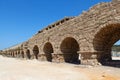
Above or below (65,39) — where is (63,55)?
below

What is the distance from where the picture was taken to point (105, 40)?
42.0 ft

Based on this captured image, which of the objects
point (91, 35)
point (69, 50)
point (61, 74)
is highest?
Result: point (91, 35)

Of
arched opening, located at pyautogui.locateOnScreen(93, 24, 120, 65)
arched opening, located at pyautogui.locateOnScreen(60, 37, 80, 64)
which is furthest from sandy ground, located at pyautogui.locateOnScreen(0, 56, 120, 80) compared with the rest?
arched opening, located at pyautogui.locateOnScreen(60, 37, 80, 64)

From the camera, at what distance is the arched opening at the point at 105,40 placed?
11.8m

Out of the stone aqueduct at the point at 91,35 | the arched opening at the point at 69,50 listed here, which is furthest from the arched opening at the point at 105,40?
the arched opening at the point at 69,50

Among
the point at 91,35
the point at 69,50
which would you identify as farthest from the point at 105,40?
the point at 69,50

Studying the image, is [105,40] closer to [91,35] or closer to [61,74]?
[91,35]

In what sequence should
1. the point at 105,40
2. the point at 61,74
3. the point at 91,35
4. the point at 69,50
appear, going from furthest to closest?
the point at 69,50, the point at 105,40, the point at 91,35, the point at 61,74

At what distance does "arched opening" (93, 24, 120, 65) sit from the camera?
1179 centimetres

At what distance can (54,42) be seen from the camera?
679 inches

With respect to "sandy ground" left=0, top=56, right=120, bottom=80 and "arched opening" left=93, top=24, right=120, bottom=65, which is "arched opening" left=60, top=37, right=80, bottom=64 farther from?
"sandy ground" left=0, top=56, right=120, bottom=80

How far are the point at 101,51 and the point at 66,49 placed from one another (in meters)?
4.53

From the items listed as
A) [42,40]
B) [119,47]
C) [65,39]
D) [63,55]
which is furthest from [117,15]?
[119,47]

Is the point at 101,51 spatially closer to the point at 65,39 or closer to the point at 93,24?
the point at 93,24
